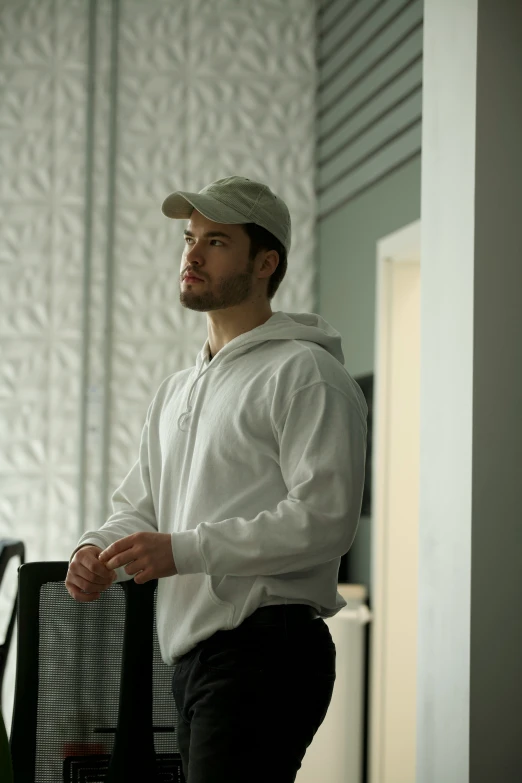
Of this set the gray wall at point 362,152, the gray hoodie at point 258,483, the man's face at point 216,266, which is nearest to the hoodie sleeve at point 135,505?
the gray hoodie at point 258,483

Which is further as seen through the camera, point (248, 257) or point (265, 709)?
point (248, 257)

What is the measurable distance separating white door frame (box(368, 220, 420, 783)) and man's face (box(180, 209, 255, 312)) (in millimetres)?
1808

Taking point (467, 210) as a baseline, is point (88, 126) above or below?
above

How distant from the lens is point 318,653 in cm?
169

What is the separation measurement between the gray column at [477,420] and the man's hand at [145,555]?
28.0 inches

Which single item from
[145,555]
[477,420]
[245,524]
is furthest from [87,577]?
[477,420]

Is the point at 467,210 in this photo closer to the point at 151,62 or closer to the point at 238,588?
the point at 238,588

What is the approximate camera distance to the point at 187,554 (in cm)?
160

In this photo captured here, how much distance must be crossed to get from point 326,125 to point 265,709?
11.5ft

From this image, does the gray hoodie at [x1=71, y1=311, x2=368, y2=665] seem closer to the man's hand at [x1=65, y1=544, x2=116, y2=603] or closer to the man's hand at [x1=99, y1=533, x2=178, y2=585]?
the man's hand at [x1=99, y1=533, x2=178, y2=585]

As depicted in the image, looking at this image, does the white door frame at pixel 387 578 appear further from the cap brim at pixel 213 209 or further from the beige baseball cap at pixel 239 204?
the cap brim at pixel 213 209

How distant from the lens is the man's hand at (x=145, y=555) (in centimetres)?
158

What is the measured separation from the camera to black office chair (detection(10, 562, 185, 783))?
1709mm

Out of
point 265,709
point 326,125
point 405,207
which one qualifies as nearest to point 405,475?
point 405,207
